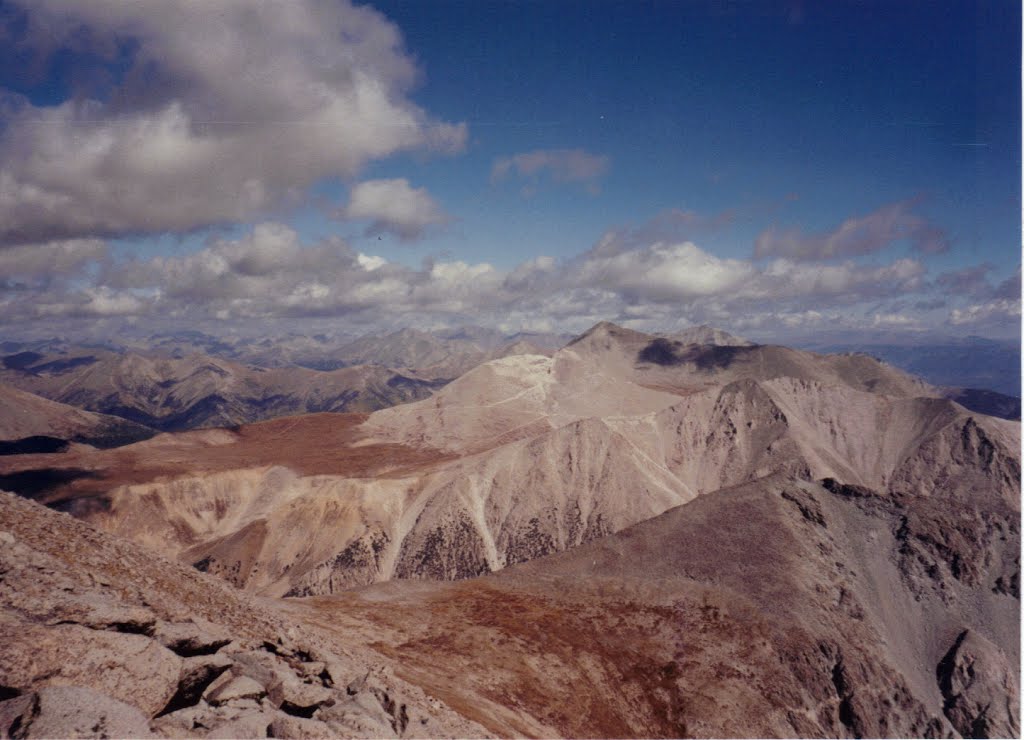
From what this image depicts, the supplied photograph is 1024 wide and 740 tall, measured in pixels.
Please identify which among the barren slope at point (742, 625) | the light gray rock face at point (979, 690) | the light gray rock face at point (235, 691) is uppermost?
the light gray rock face at point (235, 691)

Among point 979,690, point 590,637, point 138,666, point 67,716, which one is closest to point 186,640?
point 138,666

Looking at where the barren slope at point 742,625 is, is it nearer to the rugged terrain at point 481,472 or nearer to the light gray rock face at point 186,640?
the light gray rock face at point 186,640

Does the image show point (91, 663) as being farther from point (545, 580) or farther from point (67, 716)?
point (545, 580)

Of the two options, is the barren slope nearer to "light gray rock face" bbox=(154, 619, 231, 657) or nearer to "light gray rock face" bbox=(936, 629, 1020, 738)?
"light gray rock face" bbox=(936, 629, 1020, 738)

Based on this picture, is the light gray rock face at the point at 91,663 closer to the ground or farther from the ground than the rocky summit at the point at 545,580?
farther from the ground

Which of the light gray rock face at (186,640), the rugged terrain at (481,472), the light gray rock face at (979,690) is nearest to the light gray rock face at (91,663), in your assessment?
the light gray rock face at (186,640)

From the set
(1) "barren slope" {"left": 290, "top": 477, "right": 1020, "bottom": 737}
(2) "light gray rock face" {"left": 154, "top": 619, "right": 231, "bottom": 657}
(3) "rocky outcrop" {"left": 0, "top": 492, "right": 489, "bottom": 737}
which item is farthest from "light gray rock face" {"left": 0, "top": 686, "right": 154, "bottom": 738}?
(1) "barren slope" {"left": 290, "top": 477, "right": 1020, "bottom": 737}

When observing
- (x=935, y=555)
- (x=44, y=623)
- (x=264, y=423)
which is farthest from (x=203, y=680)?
(x=264, y=423)
